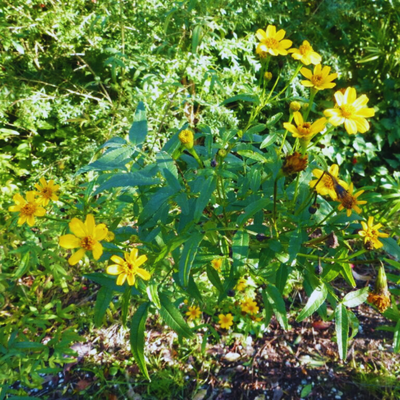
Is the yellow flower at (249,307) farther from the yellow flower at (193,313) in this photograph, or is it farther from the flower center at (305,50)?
the flower center at (305,50)

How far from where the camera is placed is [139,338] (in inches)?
31.8

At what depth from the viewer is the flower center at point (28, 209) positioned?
0.96 m

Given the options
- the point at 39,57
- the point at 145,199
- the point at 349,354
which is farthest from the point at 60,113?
the point at 349,354

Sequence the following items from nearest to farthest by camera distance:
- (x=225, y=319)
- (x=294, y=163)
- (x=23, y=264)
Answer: (x=294, y=163) < (x=23, y=264) < (x=225, y=319)

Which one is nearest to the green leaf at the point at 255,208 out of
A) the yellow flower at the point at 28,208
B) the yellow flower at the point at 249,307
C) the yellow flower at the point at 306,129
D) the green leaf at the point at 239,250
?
the green leaf at the point at 239,250

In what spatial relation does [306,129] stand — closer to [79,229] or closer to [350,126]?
[350,126]

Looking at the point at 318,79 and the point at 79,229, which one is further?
the point at 318,79

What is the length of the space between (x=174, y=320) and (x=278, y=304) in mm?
315

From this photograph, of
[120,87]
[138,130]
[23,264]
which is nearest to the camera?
[138,130]

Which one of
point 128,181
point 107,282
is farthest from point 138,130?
point 107,282

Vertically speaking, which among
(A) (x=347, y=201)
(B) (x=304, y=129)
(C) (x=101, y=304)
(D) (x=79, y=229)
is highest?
(B) (x=304, y=129)

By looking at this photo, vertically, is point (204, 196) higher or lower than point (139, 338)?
higher

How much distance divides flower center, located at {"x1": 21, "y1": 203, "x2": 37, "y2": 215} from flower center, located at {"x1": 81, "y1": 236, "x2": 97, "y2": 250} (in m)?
0.26

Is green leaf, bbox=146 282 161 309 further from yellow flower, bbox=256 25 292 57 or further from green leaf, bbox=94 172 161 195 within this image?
yellow flower, bbox=256 25 292 57
